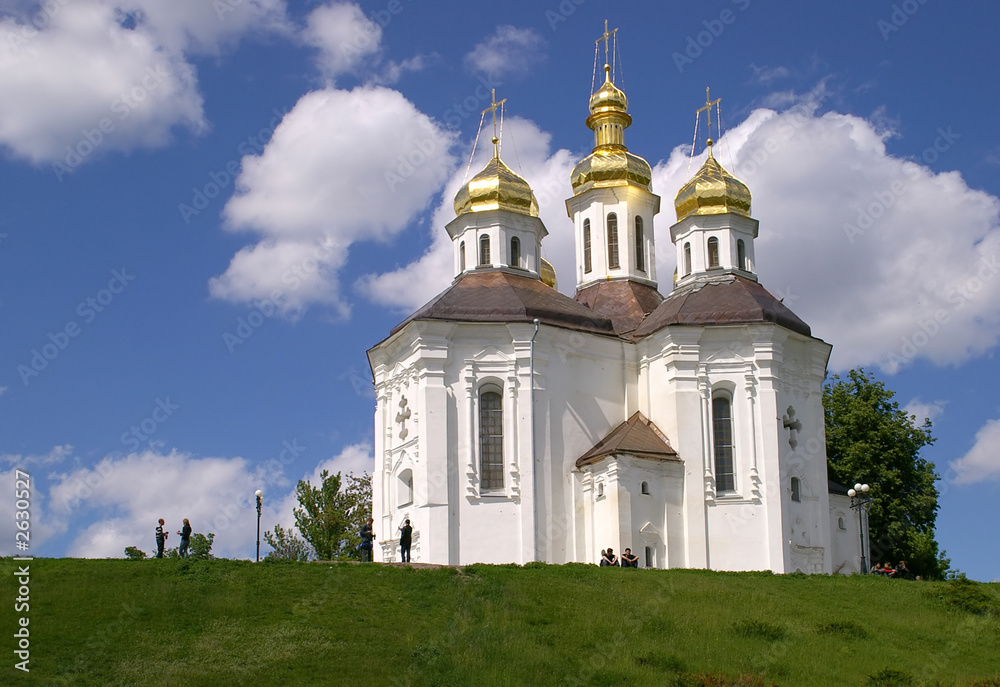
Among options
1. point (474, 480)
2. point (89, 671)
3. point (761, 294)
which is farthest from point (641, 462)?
point (89, 671)

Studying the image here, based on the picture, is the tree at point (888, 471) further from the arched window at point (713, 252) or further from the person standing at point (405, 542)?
the person standing at point (405, 542)

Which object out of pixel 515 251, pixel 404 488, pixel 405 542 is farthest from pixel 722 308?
pixel 405 542

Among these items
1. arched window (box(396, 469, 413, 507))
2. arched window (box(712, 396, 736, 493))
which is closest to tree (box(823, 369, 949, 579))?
arched window (box(712, 396, 736, 493))

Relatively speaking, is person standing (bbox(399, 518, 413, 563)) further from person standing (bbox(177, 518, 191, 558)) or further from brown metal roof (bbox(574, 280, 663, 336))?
brown metal roof (bbox(574, 280, 663, 336))

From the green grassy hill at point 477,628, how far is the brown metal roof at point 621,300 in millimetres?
12049

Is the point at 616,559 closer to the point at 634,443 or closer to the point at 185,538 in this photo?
the point at 634,443

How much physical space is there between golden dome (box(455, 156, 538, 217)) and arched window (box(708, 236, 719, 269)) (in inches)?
200

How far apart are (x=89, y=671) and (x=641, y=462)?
1522cm

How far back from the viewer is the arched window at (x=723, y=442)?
29.2 meters

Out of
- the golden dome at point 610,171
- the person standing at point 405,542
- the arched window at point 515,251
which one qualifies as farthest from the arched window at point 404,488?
the golden dome at point 610,171

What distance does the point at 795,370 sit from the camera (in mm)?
30859

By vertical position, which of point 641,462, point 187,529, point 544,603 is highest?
point 641,462

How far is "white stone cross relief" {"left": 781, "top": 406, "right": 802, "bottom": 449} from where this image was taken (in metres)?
30.2

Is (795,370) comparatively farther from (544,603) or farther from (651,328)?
(544,603)
